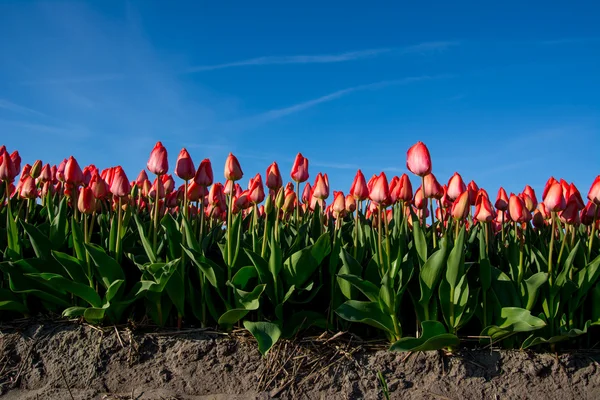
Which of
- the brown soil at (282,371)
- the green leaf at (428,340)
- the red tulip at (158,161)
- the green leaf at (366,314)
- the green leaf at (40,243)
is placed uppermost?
the red tulip at (158,161)

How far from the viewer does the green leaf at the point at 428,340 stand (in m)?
2.66

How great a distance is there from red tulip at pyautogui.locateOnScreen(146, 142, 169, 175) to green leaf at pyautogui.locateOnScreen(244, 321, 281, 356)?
98 cm

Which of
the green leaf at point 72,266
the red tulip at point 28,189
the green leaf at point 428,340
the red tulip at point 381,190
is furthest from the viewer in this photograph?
the red tulip at point 28,189

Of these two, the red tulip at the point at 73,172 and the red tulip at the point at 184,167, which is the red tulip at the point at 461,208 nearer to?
the red tulip at the point at 184,167

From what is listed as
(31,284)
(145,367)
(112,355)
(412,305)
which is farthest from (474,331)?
(31,284)

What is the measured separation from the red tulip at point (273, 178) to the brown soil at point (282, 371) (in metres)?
0.89

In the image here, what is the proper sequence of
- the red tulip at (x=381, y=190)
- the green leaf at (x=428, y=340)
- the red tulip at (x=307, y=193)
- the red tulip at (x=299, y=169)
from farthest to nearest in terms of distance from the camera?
the red tulip at (x=307, y=193), the red tulip at (x=299, y=169), the red tulip at (x=381, y=190), the green leaf at (x=428, y=340)

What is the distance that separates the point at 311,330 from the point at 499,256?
1259 millimetres

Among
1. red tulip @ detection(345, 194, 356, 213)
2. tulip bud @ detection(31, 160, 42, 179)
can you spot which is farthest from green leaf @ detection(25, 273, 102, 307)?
red tulip @ detection(345, 194, 356, 213)

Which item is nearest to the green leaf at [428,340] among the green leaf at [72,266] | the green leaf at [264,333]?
the green leaf at [264,333]

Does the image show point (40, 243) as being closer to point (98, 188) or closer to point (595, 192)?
point (98, 188)

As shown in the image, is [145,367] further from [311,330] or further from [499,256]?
[499,256]

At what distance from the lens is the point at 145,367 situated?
9.73ft

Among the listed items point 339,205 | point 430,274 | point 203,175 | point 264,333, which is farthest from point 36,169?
point 430,274
